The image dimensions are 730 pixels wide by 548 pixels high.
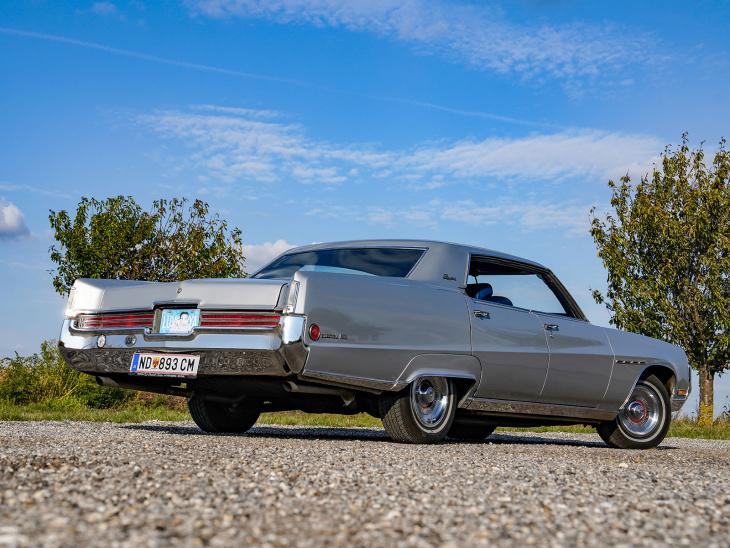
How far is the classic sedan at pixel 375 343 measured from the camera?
5.17 m

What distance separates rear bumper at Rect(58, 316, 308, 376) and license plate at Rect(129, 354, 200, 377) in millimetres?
42

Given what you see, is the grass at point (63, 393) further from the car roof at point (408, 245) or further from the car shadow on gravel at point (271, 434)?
the car roof at point (408, 245)

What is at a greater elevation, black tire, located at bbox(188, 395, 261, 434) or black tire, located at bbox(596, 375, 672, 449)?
black tire, located at bbox(596, 375, 672, 449)

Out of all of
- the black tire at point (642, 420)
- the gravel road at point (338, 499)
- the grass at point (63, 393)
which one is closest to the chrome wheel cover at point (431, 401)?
the gravel road at point (338, 499)

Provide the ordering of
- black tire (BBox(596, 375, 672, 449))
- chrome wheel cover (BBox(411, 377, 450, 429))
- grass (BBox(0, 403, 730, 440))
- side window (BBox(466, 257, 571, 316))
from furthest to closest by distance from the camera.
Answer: grass (BBox(0, 403, 730, 440)) → black tire (BBox(596, 375, 672, 449)) → side window (BBox(466, 257, 571, 316)) → chrome wheel cover (BBox(411, 377, 450, 429))

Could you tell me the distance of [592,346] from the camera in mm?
7195

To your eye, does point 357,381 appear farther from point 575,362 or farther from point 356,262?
point 575,362

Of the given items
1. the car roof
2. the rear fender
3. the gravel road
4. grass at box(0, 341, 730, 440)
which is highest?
the car roof

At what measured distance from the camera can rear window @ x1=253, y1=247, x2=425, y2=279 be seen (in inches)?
236

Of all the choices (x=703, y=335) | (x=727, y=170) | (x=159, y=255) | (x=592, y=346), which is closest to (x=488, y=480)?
(x=592, y=346)

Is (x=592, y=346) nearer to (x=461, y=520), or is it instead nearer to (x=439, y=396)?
(x=439, y=396)

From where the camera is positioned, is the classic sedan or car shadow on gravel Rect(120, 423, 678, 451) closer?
the classic sedan

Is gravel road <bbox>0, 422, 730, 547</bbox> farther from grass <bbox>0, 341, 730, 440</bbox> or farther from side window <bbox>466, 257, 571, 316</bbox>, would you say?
grass <bbox>0, 341, 730, 440</bbox>

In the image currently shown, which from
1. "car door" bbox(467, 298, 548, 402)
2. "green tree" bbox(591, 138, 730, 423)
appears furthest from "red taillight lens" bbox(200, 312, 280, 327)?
"green tree" bbox(591, 138, 730, 423)
